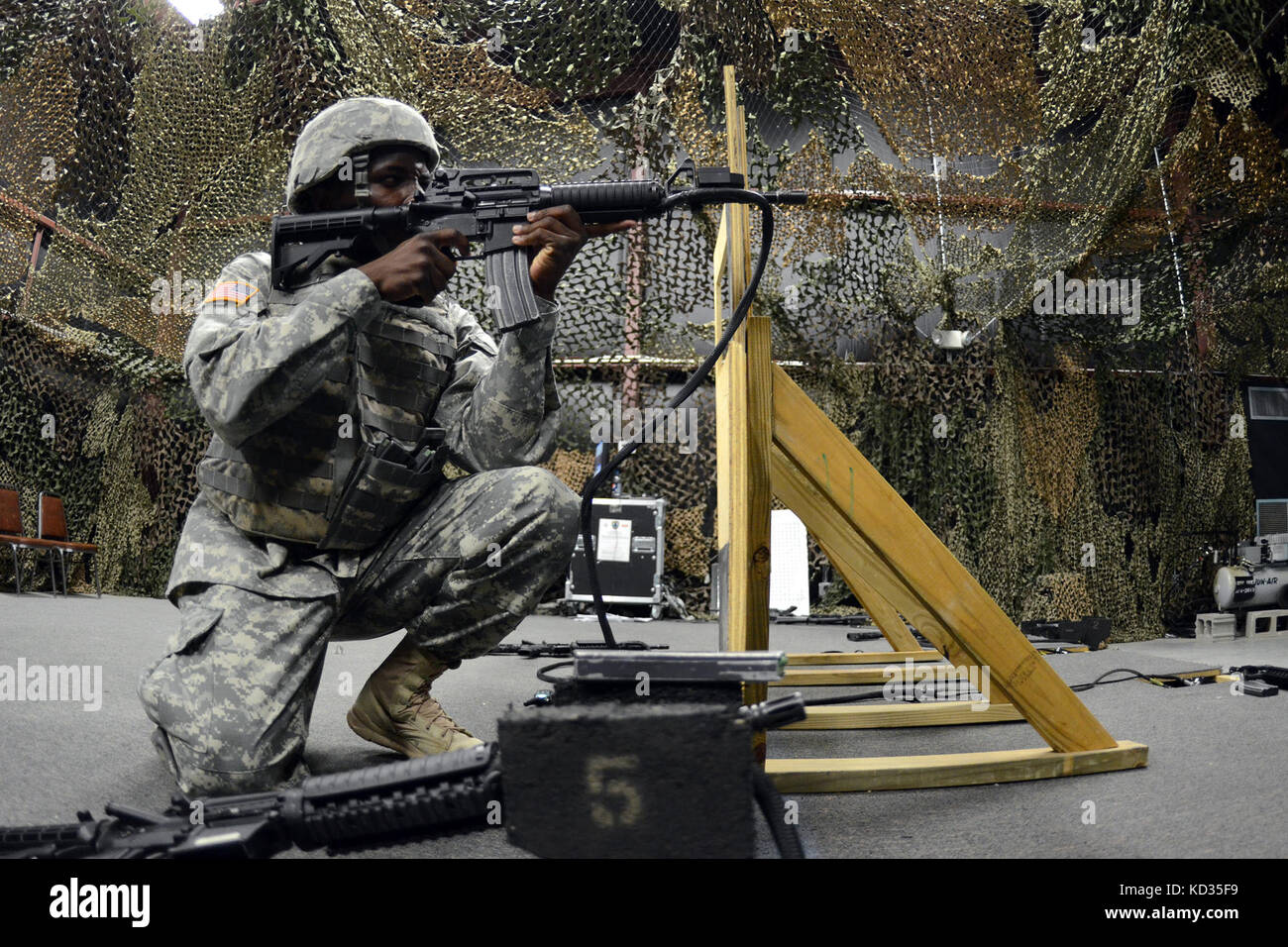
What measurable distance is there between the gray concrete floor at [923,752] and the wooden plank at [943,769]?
0.06ft

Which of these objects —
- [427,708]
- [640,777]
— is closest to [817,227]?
[427,708]

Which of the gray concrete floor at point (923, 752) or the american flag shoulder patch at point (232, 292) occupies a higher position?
the american flag shoulder patch at point (232, 292)

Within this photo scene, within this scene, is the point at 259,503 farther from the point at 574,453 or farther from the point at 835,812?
the point at 574,453

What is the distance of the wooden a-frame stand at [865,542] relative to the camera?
4.35 ft

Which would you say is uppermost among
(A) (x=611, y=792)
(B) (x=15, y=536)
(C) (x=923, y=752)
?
(B) (x=15, y=536)

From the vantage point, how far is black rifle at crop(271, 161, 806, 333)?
1.35 metres

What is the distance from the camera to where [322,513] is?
4.87 ft

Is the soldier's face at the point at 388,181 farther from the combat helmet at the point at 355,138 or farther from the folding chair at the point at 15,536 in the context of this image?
the folding chair at the point at 15,536

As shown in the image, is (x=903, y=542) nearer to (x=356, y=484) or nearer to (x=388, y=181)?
(x=356, y=484)

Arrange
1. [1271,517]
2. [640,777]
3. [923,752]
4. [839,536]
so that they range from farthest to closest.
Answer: [1271,517], [839,536], [923,752], [640,777]

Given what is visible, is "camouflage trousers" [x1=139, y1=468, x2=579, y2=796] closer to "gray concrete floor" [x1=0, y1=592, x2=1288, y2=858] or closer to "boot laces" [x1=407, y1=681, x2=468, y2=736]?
"boot laces" [x1=407, y1=681, x2=468, y2=736]

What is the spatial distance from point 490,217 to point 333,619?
79 cm

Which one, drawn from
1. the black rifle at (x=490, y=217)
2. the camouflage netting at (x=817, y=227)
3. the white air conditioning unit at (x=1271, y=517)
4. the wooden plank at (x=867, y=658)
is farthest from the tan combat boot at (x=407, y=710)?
the white air conditioning unit at (x=1271, y=517)
